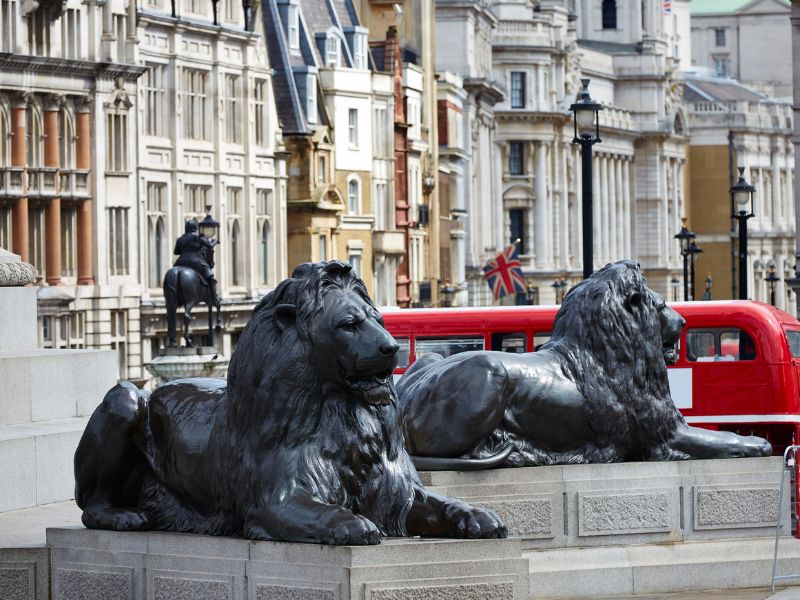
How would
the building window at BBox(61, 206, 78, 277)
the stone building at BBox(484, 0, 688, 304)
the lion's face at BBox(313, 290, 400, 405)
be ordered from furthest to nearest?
the stone building at BBox(484, 0, 688, 304) < the building window at BBox(61, 206, 78, 277) < the lion's face at BBox(313, 290, 400, 405)

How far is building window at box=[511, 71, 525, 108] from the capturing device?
478 ft

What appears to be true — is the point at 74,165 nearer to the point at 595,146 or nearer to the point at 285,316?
the point at 285,316

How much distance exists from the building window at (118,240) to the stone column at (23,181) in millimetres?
4068

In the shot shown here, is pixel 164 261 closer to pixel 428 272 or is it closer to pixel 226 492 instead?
pixel 428 272

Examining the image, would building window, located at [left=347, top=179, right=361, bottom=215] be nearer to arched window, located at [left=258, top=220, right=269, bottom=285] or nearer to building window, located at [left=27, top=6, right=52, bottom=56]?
arched window, located at [left=258, top=220, right=269, bottom=285]

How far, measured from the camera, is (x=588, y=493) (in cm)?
1642

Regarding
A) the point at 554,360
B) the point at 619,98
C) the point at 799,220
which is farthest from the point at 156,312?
the point at 619,98

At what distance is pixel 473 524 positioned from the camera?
1277 centimetres

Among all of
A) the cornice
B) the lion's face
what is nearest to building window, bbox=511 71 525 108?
the cornice

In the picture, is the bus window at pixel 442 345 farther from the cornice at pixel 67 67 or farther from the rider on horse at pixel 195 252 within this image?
the cornice at pixel 67 67

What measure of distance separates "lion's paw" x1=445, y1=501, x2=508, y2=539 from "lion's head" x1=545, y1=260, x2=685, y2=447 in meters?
3.90

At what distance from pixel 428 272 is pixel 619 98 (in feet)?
262

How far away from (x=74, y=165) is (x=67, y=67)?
224cm

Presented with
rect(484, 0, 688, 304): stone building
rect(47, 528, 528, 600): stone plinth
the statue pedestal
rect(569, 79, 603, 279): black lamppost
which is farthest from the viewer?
rect(484, 0, 688, 304): stone building
